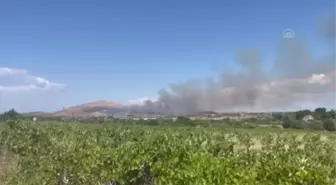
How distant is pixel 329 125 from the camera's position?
79.8m

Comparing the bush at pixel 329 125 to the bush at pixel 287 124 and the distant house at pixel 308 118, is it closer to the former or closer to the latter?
the distant house at pixel 308 118

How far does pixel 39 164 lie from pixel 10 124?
3277 cm

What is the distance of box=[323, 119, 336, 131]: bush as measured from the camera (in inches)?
3103

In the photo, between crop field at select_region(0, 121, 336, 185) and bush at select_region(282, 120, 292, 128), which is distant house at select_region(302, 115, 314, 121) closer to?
bush at select_region(282, 120, 292, 128)

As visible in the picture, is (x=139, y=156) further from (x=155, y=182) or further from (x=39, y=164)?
(x=39, y=164)

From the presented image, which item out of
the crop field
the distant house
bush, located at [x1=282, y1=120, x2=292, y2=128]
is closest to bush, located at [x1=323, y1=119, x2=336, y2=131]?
the distant house

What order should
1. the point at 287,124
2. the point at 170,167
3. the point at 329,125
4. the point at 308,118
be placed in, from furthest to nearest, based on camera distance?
the point at 308,118 → the point at 287,124 → the point at 329,125 → the point at 170,167

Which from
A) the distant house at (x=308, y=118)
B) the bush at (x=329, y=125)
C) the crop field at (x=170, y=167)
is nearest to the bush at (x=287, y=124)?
the distant house at (x=308, y=118)

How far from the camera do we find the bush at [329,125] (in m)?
78.8

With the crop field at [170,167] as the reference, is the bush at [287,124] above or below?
above

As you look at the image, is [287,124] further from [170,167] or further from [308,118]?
[170,167]

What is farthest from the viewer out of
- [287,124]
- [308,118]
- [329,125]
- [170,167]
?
[308,118]

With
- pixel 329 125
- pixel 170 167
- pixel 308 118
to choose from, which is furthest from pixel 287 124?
pixel 170 167

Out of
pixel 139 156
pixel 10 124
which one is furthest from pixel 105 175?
pixel 10 124
